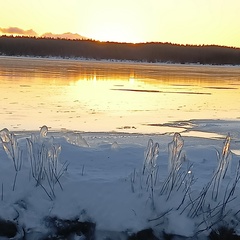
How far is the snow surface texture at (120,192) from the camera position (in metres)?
4.55

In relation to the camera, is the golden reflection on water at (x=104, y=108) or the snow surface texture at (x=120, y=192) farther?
the golden reflection on water at (x=104, y=108)

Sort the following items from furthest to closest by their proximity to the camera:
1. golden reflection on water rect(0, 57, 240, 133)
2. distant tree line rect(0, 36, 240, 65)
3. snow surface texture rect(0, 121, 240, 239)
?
1. distant tree line rect(0, 36, 240, 65)
2. golden reflection on water rect(0, 57, 240, 133)
3. snow surface texture rect(0, 121, 240, 239)

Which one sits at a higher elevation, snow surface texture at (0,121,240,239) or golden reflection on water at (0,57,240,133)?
snow surface texture at (0,121,240,239)

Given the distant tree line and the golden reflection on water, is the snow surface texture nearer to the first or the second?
the golden reflection on water

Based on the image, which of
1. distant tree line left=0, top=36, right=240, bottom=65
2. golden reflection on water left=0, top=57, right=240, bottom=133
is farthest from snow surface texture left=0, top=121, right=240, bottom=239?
distant tree line left=0, top=36, right=240, bottom=65

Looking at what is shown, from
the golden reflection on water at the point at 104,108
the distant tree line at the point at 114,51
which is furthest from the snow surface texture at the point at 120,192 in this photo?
the distant tree line at the point at 114,51

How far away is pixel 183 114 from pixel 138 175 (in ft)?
22.1

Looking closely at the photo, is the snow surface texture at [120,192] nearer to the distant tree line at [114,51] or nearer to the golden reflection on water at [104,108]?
the golden reflection on water at [104,108]

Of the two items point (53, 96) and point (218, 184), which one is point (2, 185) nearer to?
point (218, 184)

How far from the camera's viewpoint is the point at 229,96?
16516 millimetres

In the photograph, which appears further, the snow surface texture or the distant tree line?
the distant tree line

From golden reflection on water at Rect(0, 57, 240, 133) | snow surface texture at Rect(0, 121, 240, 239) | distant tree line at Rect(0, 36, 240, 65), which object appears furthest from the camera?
distant tree line at Rect(0, 36, 240, 65)

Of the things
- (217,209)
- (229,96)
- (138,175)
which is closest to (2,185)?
(138,175)

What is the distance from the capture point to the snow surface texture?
14.9 ft
